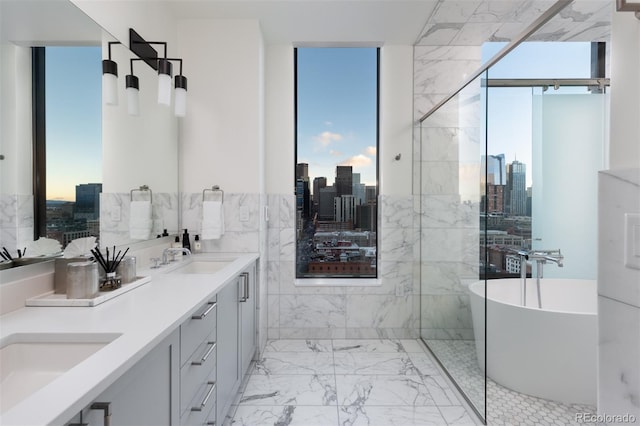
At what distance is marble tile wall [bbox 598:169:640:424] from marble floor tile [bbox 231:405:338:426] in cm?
138

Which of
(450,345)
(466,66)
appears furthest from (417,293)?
(466,66)

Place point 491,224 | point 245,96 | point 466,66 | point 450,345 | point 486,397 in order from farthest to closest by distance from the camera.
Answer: point 466,66
point 245,96
point 450,345
point 491,224
point 486,397

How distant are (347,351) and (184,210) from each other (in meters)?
1.84

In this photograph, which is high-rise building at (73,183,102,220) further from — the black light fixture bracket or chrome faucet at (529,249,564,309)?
chrome faucet at (529,249,564,309)

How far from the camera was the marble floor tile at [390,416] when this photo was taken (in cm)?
174

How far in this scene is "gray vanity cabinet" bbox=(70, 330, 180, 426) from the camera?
2.27ft

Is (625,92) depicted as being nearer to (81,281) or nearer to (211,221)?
(81,281)

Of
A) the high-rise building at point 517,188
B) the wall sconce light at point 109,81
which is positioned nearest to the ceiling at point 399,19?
the wall sconce light at point 109,81

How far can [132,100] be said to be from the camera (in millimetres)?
1843

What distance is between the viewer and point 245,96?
248cm

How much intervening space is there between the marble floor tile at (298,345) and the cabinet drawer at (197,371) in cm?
129

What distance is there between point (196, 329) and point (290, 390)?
44.2 inches

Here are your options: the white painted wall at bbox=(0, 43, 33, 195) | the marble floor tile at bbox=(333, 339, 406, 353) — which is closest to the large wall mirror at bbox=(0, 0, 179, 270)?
the white painted wall at bbox=(0, 43, 33, 195)

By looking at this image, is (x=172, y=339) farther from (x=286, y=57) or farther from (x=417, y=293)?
(x=286, y=57)
